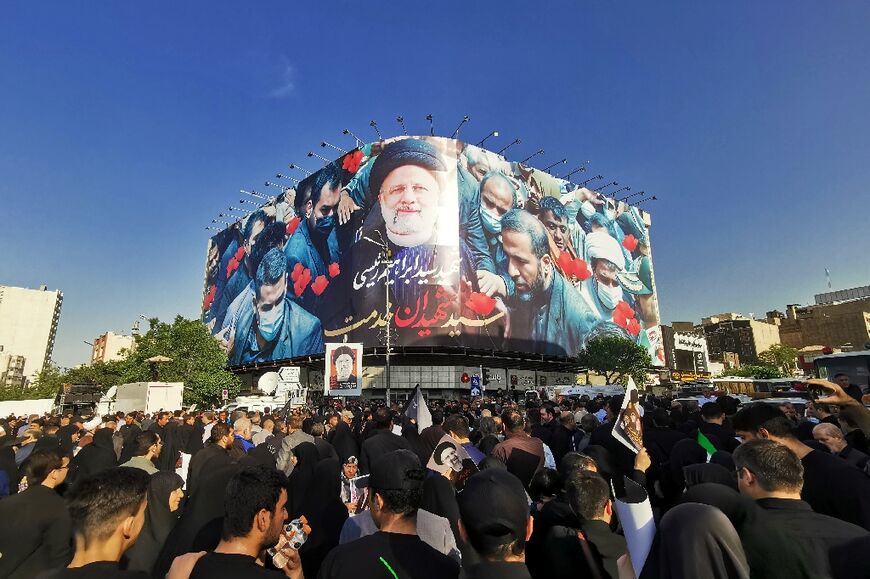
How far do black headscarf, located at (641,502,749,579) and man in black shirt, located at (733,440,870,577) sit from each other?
57 cm

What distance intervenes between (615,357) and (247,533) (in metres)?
57.5

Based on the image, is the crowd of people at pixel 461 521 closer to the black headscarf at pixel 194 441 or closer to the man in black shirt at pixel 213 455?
the man in black shirt at pixel 213 455

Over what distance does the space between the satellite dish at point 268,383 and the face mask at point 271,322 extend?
79.2ft

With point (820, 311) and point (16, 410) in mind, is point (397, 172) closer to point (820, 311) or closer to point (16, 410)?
point (16, 410)

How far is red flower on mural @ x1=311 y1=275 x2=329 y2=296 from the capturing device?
55.4m

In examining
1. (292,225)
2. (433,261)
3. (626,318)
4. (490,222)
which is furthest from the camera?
(626,318)

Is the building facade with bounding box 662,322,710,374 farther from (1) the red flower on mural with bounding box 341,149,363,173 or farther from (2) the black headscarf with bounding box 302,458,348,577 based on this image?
(2) the black headscarf with bounding box 302,458,348,577

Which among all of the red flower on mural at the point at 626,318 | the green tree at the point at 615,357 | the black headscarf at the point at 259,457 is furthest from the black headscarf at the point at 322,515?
the red flower on mural at the point at 626,318

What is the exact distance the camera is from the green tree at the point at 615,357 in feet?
180

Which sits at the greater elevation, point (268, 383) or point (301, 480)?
point (268, 383)

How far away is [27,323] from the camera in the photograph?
106 meters

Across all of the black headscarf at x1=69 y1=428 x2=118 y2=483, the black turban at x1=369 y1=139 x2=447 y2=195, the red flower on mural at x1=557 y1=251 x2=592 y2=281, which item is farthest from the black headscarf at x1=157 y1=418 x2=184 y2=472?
the red flower on mural at x1=557 y1=251 x2=592 y2=281

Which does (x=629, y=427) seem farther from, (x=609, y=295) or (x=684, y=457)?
(x=609, y=295)

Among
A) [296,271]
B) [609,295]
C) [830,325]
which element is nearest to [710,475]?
[296,271]
